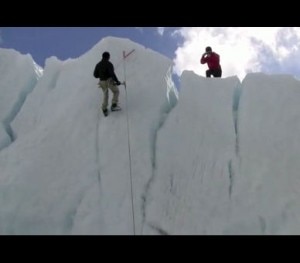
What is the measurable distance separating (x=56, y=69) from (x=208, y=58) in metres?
3.75

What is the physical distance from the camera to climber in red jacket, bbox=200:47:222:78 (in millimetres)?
12502

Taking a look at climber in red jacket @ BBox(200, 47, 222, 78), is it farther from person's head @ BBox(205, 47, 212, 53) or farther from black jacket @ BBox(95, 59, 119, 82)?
black jacket @ BBox(95, 59, 119, 82)

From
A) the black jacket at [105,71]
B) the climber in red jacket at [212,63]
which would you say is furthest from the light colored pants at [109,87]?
the climber in red jacket at [212,63]

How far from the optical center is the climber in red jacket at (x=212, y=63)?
1250cm

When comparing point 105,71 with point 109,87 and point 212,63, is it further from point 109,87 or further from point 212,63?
point 212,63

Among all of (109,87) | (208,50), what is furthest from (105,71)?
(208,50)

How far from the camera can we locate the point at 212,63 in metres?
12.5

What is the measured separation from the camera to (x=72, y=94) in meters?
12.0

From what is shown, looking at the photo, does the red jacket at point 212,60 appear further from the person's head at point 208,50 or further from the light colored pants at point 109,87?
the light colored pants at point 109,87

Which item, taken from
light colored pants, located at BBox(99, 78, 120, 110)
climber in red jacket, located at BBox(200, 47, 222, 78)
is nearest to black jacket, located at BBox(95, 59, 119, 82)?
light colored pants, located at BBox(99, 78, 120, 110)

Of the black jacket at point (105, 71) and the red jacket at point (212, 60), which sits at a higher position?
the red jacket at point (212, 60)

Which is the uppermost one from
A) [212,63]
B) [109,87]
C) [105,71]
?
[212,63]

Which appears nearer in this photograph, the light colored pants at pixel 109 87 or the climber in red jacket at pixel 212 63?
the light colored pants at pixel 109 87
